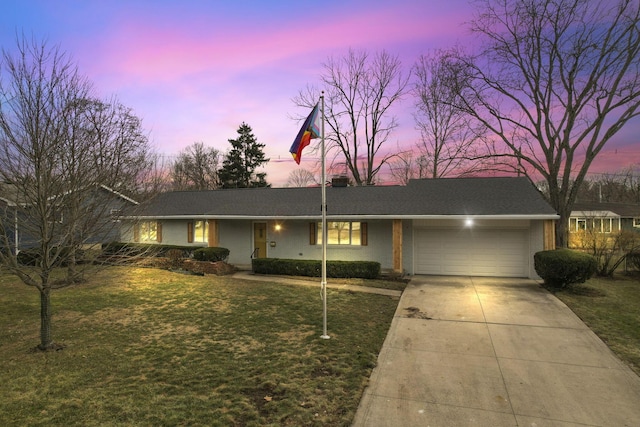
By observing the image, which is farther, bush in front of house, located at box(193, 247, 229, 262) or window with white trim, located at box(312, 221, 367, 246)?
window with white trim, located at box(312, 221, 367, 246)

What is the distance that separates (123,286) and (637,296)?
52.5 feet

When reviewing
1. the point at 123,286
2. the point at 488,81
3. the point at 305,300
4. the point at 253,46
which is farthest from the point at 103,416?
the point at 488,81

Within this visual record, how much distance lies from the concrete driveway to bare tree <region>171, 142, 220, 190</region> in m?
44.9

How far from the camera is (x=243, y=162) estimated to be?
46312mm

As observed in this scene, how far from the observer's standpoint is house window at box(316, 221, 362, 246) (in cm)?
1565

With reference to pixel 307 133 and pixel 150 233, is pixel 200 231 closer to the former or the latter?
pixel 150 233

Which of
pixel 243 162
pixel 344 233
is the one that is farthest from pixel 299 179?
pixel 344 233

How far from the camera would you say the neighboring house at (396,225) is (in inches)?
545

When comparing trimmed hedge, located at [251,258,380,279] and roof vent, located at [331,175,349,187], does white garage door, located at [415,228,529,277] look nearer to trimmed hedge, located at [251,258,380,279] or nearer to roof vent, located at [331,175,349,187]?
trimmed hedge, located at [251,258,380,279]

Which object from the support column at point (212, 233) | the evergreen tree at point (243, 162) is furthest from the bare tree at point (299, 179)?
the support column at point (212, 233)

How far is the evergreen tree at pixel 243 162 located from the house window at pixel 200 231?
27210 mm

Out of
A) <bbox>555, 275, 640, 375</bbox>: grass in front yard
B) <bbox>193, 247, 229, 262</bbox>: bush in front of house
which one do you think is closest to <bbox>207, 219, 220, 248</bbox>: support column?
<bbox>193, 247, 229, 262</bbox>: bush in front of house

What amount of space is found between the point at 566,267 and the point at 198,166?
154ft

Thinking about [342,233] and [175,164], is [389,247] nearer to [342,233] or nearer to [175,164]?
[342,233]
